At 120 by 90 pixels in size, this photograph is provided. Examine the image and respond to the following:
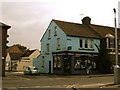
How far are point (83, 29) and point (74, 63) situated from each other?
781 centimetres

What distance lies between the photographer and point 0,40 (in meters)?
31.9

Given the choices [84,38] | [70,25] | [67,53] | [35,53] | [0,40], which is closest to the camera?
[0,40]

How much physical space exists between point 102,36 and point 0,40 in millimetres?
18580

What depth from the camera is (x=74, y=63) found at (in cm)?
Answer: 3697

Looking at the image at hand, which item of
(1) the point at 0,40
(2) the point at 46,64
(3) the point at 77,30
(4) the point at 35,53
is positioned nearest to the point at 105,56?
(3) the point at 77,30

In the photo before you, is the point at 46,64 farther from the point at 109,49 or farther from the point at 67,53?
the point at 109,49

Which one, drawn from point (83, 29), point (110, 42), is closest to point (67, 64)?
point (83, 29)

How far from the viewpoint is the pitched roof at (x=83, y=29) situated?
1522 inches

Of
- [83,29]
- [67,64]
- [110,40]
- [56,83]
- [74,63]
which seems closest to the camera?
[56,83]

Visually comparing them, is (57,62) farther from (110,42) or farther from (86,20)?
(86,20)

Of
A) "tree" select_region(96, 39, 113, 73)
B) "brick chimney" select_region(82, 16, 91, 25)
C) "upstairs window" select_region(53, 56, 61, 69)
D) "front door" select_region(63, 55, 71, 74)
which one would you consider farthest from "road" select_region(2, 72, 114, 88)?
"brick chimney" select_region(82, 16, 91, 25)

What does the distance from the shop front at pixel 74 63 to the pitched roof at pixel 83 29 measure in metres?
3.43

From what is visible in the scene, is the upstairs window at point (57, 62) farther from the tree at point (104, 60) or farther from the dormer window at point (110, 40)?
the dormer window at point (110, 40)

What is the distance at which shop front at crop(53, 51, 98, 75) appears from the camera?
36562 mm
